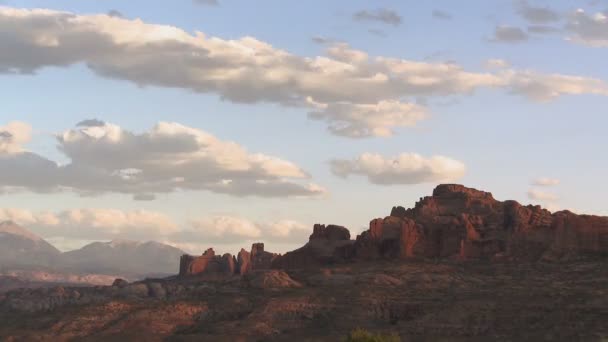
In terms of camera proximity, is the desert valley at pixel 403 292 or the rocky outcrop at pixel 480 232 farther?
the rocky outcrop at pixel 480 232

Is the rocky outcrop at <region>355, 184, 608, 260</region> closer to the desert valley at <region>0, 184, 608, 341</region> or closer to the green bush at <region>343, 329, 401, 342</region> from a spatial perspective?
the desert valley at <region>0, 184, 608, 341</region>

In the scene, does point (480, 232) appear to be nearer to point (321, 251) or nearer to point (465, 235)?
point (465, 235)

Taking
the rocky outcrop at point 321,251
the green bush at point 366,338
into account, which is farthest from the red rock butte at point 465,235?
the green bush at point 366,338

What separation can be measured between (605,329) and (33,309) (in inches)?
3876

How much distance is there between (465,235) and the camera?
17350cm

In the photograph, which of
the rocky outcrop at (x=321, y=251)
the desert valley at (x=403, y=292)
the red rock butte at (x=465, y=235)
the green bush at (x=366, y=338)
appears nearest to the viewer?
the green bush at (x=366, y=338)

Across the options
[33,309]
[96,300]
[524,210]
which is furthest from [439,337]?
[33,309]

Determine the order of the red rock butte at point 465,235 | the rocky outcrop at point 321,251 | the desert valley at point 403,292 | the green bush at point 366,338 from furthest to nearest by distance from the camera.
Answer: the rocky outcrop at point 321,251
the red rock butte at point 465,235
the desert valley at point 403,292
the green bush at point 366,338

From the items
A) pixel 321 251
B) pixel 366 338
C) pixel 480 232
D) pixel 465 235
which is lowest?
pixel 366 338

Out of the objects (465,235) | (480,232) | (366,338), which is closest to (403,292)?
(465,235)

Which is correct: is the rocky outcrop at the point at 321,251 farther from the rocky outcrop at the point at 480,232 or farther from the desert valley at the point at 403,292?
the rocky outcrop at the point at 480,232

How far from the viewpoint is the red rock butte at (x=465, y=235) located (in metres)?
166

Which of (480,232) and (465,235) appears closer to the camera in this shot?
(465,235)

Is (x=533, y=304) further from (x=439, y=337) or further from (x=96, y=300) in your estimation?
(x=96, y=300)
